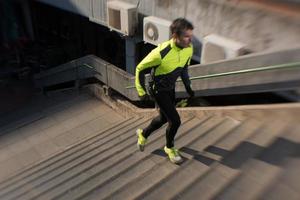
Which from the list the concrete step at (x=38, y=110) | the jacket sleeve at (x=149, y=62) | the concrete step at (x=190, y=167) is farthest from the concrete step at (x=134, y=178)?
the concrete step at (x=38, y=110)

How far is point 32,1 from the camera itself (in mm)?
17109

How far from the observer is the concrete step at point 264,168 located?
345 cm

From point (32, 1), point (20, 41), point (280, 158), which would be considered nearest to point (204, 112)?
point (280, 158)

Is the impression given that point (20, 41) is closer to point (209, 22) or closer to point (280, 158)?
point (209, 22)

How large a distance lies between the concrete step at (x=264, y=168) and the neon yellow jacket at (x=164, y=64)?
135cm

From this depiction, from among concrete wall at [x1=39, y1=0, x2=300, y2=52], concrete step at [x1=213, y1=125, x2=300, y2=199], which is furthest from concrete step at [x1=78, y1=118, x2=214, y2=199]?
concrete wall at [x1=39, y1=0, x2=300, y2=52]

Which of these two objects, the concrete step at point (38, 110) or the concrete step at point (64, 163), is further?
the concrete step at point (38, 110)

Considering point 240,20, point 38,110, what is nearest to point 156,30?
point 240,20

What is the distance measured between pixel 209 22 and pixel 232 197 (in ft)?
14.1

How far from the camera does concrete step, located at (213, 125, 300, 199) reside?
3453 millimetres

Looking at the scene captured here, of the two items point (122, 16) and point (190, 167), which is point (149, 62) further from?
point (122, 16)

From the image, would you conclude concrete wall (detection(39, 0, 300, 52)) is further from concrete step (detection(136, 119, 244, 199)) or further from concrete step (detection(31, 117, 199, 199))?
concrete step (detection(31, 117, 199, 199))

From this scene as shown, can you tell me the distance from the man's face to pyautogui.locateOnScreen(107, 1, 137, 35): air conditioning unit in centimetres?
493

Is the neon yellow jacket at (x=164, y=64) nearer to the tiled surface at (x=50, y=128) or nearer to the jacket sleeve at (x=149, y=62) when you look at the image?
the jacket sleeve at (x=149, y=62)
